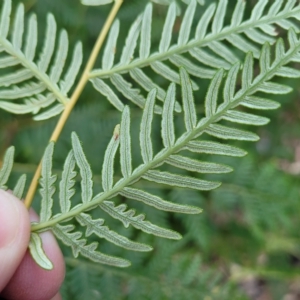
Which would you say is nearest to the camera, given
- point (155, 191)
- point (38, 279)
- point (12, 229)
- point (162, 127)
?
point (162, 127)

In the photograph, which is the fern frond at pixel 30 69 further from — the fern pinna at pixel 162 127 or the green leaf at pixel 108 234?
the green leaf at pixel 108 234

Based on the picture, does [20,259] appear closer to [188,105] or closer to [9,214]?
[9,214]

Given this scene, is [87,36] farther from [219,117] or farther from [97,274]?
[219,117]

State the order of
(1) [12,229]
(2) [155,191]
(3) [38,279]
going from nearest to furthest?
(1) [12,229]
(3) [38,279]
(2) [155,191]

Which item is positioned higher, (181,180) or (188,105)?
(188,105)

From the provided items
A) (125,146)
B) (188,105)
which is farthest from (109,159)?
(188,105)

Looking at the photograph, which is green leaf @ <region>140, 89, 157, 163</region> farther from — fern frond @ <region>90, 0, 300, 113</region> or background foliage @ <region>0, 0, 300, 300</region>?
background foliage @ <region>0, 0, 300, 300</region>
